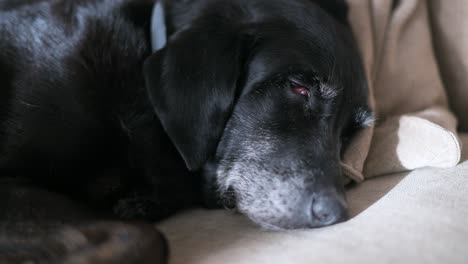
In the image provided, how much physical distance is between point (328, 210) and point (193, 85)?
1.65 ft

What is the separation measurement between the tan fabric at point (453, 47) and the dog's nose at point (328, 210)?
123 centimetres

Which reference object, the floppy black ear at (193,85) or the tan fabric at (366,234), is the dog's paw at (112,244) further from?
the floppy black ear at (193,85)

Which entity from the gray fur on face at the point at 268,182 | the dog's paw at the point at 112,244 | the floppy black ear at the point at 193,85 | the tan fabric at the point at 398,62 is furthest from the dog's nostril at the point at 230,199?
the tan fabric at the point at 398,62

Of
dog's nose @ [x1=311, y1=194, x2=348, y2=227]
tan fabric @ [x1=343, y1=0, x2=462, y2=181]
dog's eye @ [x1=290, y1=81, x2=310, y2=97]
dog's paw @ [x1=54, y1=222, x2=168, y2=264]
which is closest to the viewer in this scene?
dog's paw @ [x1=54, y1=222, x2=168, y2=264]

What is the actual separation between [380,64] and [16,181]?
1485 millimetres

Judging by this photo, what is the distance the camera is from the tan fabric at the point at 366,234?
1.16 metres

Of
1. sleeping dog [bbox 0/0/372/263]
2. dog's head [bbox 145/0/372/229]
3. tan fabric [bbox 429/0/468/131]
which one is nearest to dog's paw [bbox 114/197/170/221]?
sleeping dog [bbox 0/0/372/263]

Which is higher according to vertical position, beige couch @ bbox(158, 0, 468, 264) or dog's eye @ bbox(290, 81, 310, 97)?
dog's eye @ bbox(290, 81, 310, 97)

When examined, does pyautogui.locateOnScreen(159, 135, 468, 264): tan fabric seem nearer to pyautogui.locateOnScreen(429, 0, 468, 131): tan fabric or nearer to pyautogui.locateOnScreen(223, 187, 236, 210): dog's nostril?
pyautogui.locateOnScreen(223, 187, 236, 210): dog's nostril

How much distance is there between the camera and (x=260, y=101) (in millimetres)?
1476

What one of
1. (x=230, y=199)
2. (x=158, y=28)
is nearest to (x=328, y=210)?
(x=230, y=199)

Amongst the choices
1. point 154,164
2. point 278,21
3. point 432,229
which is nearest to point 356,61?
point 278,21

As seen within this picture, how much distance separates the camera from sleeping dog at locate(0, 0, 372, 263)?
4.62 feet

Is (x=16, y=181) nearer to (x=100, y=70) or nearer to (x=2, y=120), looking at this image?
(x=2, y=120)
